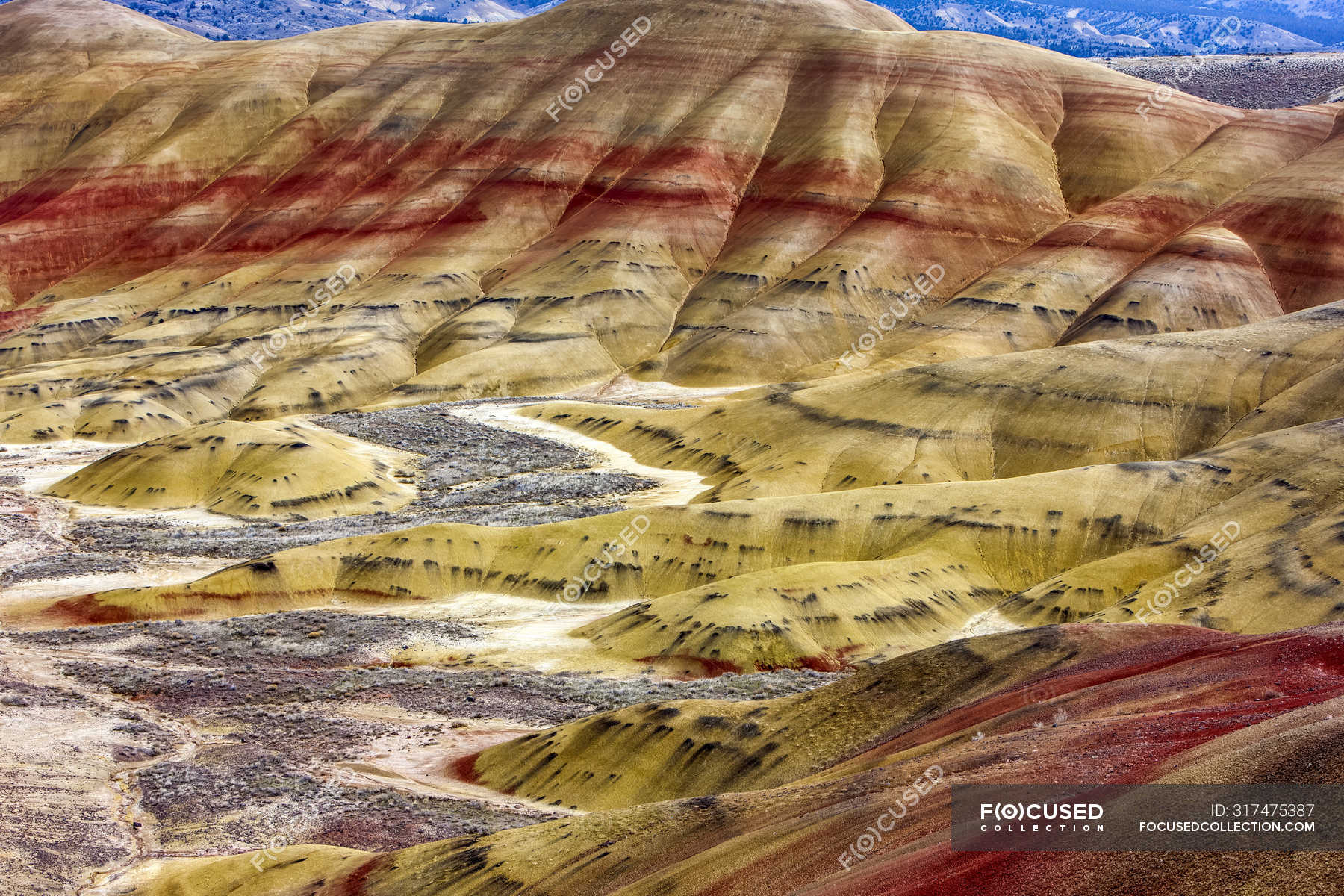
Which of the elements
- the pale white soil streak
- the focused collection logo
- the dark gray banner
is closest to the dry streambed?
the pale white soil streak

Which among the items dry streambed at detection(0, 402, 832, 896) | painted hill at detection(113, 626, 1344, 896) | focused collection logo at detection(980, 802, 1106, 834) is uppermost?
focused collection logo at detection(980, 802, 1106, 834)

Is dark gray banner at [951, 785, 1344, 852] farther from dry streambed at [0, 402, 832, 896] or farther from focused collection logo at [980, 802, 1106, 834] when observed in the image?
dry streambed at [0, 402, 832, 896]

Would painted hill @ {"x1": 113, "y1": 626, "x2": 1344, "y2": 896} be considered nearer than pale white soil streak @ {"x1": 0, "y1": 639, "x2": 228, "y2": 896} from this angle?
Yes

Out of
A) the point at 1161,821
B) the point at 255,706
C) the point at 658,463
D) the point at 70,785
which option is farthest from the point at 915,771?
the point at 658,463

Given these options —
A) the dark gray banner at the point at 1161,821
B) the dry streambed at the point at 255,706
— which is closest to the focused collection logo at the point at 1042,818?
the dark gray banner at the point at 1161,821

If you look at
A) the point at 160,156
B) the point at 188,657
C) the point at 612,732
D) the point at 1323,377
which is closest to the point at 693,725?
the point at 612,732

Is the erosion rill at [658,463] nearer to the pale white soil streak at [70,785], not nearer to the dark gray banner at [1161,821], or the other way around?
the pale white soil streak at [70,785]

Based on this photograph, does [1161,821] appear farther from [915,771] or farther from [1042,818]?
[915,771]
